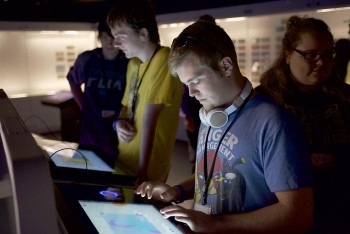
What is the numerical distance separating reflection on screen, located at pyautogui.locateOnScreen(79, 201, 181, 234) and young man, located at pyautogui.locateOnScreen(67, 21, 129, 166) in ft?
4.58

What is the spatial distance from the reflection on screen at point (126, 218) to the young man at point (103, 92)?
1.40m

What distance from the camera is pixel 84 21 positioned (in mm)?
7570

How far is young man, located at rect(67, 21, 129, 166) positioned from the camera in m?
2.57

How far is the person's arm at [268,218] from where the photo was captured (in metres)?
1.03

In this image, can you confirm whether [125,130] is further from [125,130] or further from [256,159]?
[256,159]

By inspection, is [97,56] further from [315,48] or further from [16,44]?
[16,44]

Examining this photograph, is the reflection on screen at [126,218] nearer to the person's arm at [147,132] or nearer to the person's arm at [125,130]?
the person's arm at [147,132]

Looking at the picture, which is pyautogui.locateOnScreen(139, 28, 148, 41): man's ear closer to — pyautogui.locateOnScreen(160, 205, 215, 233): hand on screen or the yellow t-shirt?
the yellow t-shirt

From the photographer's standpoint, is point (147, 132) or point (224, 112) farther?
point (147, 132)

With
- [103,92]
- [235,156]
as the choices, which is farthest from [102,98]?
[235,156]

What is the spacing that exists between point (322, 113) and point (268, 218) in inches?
A: 29.8

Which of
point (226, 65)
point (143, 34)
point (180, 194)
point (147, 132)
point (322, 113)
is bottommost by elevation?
point (180, 194)

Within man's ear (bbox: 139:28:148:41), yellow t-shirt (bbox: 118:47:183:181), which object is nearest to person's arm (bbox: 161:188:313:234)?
yellow t-shirt (bbox: 118:47:183:181)

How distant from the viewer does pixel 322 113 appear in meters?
1.64
